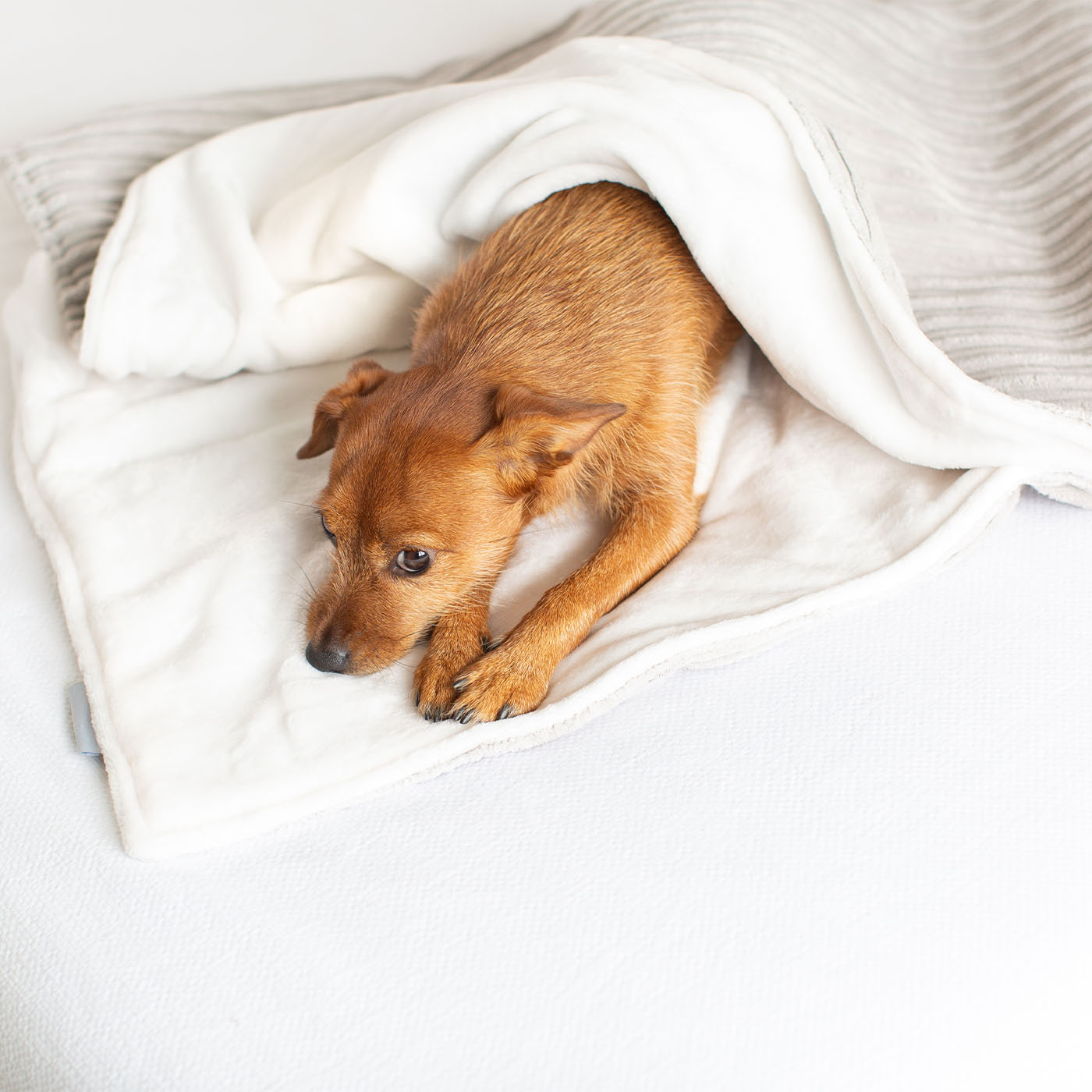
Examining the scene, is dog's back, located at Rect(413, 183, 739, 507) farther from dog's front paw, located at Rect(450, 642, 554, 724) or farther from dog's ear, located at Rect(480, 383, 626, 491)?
dog's front paw, located at Rect(450, 642, 554, 724)

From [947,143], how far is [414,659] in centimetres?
184

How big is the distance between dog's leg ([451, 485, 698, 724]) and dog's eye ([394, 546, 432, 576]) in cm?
18

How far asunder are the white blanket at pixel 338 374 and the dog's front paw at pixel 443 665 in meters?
0.04

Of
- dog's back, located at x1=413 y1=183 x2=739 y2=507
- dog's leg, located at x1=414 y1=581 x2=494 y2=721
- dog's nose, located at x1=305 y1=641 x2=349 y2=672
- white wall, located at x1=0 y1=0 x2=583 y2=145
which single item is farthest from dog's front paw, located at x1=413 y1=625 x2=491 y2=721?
white wall, located at x1=0 y1=0 x2=583 y2=145

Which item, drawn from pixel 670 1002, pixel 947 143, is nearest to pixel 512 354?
pixel 670 1002

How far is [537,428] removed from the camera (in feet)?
5.39

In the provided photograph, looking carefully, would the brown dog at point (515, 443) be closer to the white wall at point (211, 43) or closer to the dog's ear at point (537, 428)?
the dog's ear at point (537, 428)

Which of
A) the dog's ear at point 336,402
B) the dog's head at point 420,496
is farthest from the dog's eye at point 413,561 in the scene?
the dog's ear at point 336,402

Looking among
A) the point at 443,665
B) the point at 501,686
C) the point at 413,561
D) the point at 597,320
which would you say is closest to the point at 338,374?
the point at 597,320

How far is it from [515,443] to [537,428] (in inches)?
2.0

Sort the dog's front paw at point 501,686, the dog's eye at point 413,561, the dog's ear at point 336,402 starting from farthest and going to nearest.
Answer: the dog's ear at point 336,402
the dog's eye at point 413,561
the dog's front paw at point 501,686

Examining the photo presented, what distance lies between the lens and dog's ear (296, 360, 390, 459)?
181cm

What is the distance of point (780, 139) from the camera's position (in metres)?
1.98

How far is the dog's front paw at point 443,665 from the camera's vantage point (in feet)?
5.28
